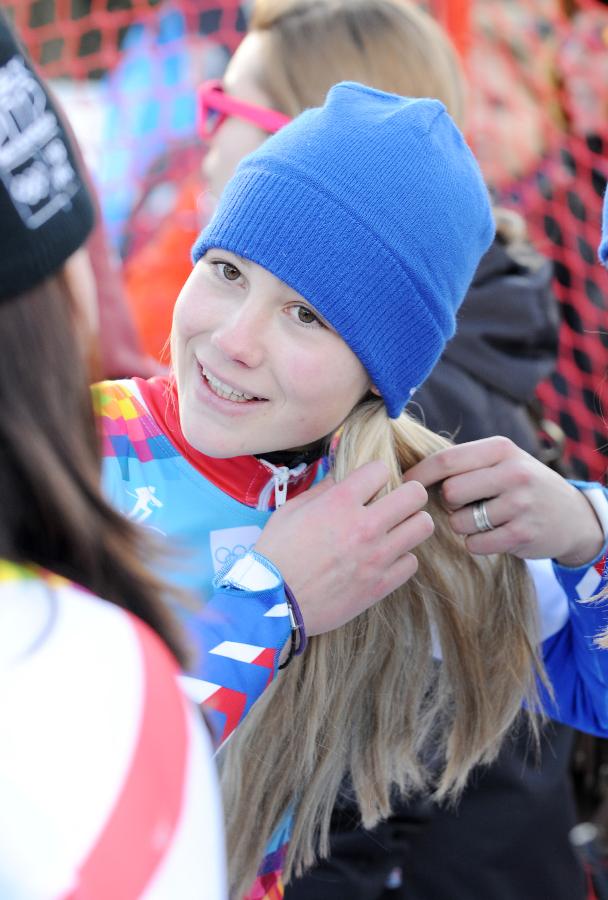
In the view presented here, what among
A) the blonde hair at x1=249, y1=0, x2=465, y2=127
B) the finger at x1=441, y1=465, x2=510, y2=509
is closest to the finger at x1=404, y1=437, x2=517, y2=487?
the finger at x1=441, y1=465, x2=510, y2=509

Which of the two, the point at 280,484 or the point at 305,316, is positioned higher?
the point at 305,316

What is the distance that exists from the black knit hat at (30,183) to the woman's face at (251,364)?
1.61ft

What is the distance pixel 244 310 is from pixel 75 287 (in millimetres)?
484

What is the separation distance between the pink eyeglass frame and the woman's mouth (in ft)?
2.46

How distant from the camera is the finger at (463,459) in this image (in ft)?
4.56

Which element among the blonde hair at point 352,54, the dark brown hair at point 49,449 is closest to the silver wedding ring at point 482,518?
the dark brown hair at point 49,449

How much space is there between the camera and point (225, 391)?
134cm

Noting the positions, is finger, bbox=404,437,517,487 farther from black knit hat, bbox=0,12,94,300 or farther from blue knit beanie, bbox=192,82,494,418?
black knit hat, bbox=0,12,94,300

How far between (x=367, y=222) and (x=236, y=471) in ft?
1.27

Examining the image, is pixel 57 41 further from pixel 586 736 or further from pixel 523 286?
pixel 586 736

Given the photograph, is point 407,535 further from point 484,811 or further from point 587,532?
point 484,811

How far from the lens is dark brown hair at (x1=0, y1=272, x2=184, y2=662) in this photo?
32.3 inches

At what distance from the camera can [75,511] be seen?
85 cm

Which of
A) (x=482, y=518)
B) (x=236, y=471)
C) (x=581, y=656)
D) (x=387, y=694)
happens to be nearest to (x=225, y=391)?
(x=236, y=471)
